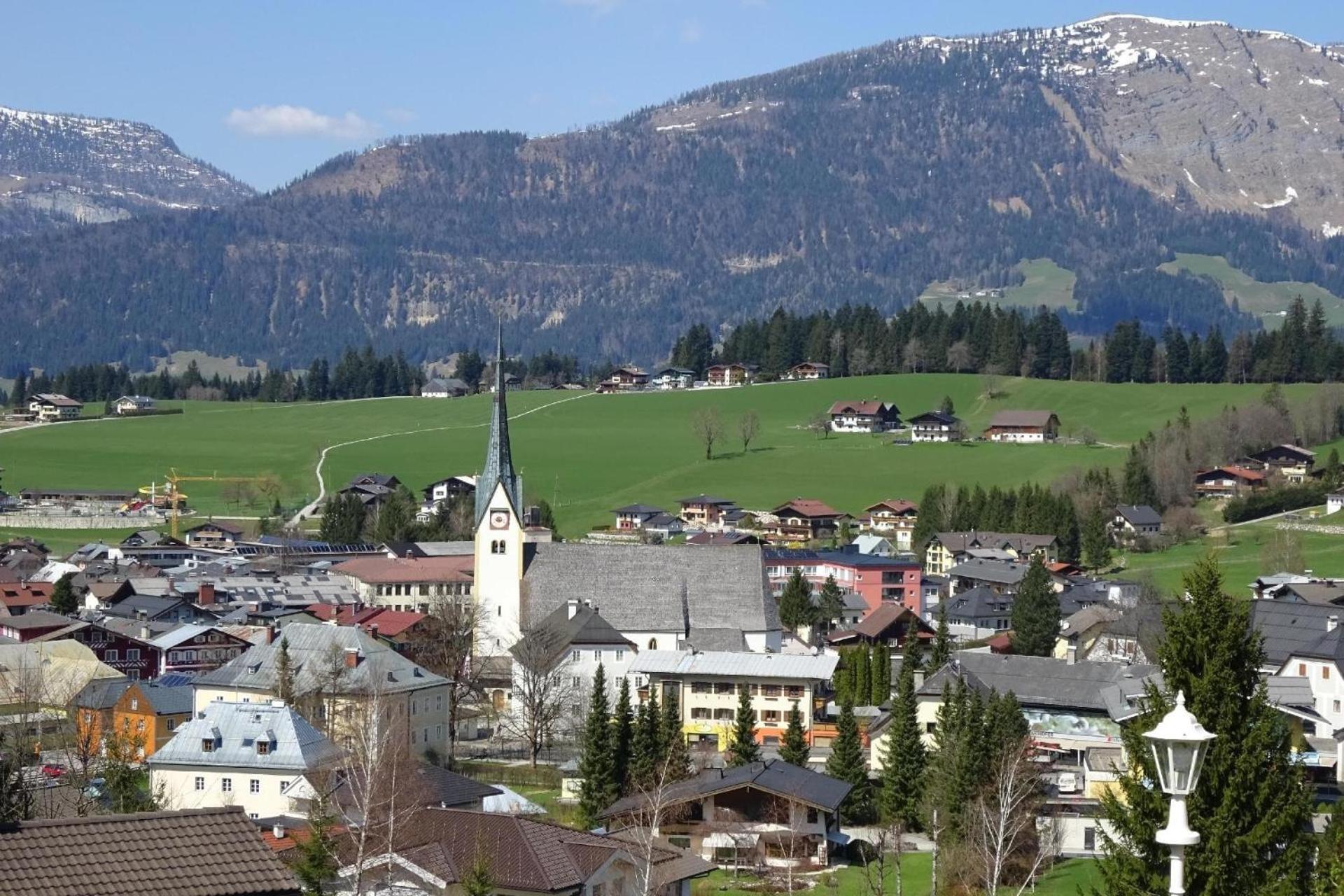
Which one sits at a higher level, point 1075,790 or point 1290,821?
point 1290,821

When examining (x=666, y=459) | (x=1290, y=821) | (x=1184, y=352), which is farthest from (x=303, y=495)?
(x=1290, y=821)

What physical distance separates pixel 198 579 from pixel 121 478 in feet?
185

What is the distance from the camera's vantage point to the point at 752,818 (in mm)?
43719

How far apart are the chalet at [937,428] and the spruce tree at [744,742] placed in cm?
9077

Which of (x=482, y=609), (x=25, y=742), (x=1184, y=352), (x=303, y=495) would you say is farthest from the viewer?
(x=1184, y=352)

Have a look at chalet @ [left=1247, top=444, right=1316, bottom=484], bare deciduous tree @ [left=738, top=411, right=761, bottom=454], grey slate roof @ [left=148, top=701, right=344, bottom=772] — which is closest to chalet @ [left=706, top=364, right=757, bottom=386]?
bare deciduous tree @ [left=738, top=411, right=761, bottom=454]

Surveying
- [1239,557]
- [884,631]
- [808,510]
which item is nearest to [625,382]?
[808,510]

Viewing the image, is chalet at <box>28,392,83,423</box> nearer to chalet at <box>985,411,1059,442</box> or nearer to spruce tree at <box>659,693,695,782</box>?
chalet at <box>985,411,1059,442</box>

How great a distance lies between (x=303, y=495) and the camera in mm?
130250

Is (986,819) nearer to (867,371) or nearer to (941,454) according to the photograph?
(941,454)

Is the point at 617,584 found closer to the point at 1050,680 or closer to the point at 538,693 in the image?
the point at 538,693

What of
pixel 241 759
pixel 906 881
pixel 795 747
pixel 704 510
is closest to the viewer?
pixel 906 881

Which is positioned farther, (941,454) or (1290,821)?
(941,454)

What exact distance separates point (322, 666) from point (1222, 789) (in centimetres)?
4071
